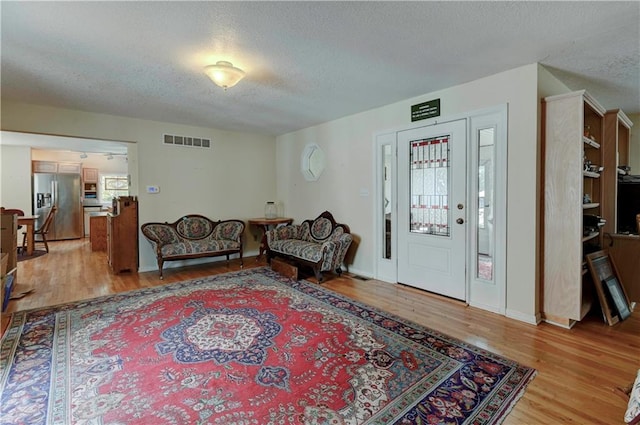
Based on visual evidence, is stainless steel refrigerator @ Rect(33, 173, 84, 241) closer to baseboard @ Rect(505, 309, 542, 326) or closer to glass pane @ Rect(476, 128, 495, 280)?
glass pane @ Rect(476, 128, 495, 280)

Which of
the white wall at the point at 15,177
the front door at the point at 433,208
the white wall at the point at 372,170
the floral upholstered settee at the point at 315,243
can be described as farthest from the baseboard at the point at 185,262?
the white wall at the point at 15,177

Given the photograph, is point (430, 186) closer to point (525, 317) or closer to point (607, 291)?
point (525, 317)

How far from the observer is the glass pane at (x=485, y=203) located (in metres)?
3.23

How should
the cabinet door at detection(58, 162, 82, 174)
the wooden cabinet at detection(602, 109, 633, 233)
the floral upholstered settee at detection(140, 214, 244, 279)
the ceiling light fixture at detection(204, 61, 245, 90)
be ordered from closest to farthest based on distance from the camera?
the ceiling light fixture at detection(204, 61, 245, 90), the wooden cabinet at detection(602, 109, 633, 233), the floral upholstered settee at detection(140, 214, 244, 279), the cabinet door at detection(58, 162, 82, 174)

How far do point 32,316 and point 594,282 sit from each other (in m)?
5.47

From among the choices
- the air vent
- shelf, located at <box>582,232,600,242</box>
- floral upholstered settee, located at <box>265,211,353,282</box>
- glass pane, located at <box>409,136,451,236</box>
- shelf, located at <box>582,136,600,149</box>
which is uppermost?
the air vent

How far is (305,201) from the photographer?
5.74 m

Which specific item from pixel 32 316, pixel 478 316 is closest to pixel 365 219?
pixel 478 316

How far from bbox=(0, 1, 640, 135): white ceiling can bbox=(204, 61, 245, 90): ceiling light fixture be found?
0.31 feet

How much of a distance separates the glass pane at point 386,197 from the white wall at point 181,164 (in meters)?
2.85

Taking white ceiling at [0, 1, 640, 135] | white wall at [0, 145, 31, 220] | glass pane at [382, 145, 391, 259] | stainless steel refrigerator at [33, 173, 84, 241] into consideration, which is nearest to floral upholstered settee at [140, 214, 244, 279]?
white ceiling at [0, 1, 640, 135]

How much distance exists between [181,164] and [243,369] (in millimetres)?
4185

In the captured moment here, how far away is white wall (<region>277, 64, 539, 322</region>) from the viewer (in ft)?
9.52

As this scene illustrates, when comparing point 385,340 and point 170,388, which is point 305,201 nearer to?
point 385,340
